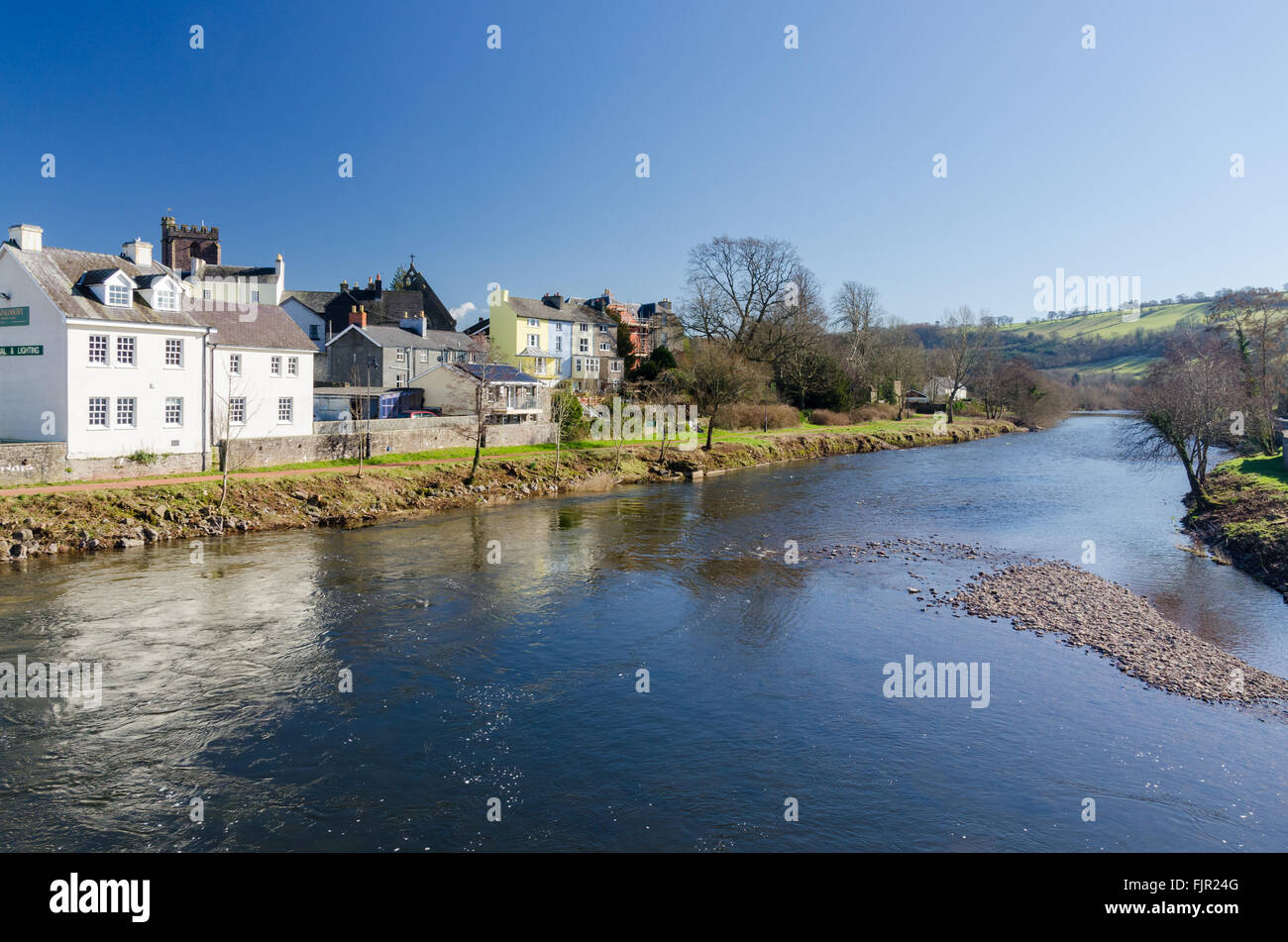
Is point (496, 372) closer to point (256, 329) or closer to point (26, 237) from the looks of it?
point (256, 329)

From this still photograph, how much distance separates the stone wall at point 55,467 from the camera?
28.7 meters

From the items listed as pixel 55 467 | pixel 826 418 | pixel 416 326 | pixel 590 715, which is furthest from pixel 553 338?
pixel 590 715

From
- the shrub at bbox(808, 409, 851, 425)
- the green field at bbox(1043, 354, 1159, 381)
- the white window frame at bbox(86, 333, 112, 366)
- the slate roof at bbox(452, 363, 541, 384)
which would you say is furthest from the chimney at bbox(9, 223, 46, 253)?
the green field at bbox(1043, 354, 1159, 381)

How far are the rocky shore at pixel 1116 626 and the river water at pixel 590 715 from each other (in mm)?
778

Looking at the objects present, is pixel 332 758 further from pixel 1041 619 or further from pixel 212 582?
pixel 1041 619

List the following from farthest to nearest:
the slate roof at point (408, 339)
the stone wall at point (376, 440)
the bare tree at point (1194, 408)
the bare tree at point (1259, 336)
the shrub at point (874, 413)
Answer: the shrub at point (874, 413)
the slate roof at point (408, 339)
the bare tree at point (1259, 336)
the stone wall at point (376, 440)
the bare tree at point (1194, 408)

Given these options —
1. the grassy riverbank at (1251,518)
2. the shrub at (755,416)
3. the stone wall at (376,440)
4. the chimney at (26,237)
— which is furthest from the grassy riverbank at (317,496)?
the grassy riverbank at (1251,518)

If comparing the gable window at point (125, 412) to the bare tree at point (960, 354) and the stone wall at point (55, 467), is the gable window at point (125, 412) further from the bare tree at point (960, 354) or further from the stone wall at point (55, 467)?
the bare tree at point (960, 354)

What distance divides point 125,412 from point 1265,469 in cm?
5103

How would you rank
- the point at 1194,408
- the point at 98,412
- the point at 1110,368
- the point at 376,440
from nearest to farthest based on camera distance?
the point at 98,412 → the point at 1194,408 → the point at 376,440 → the point at 1110,368

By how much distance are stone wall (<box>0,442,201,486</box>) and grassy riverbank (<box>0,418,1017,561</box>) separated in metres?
1.80

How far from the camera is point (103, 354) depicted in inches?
1270

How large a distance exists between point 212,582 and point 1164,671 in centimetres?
2544
